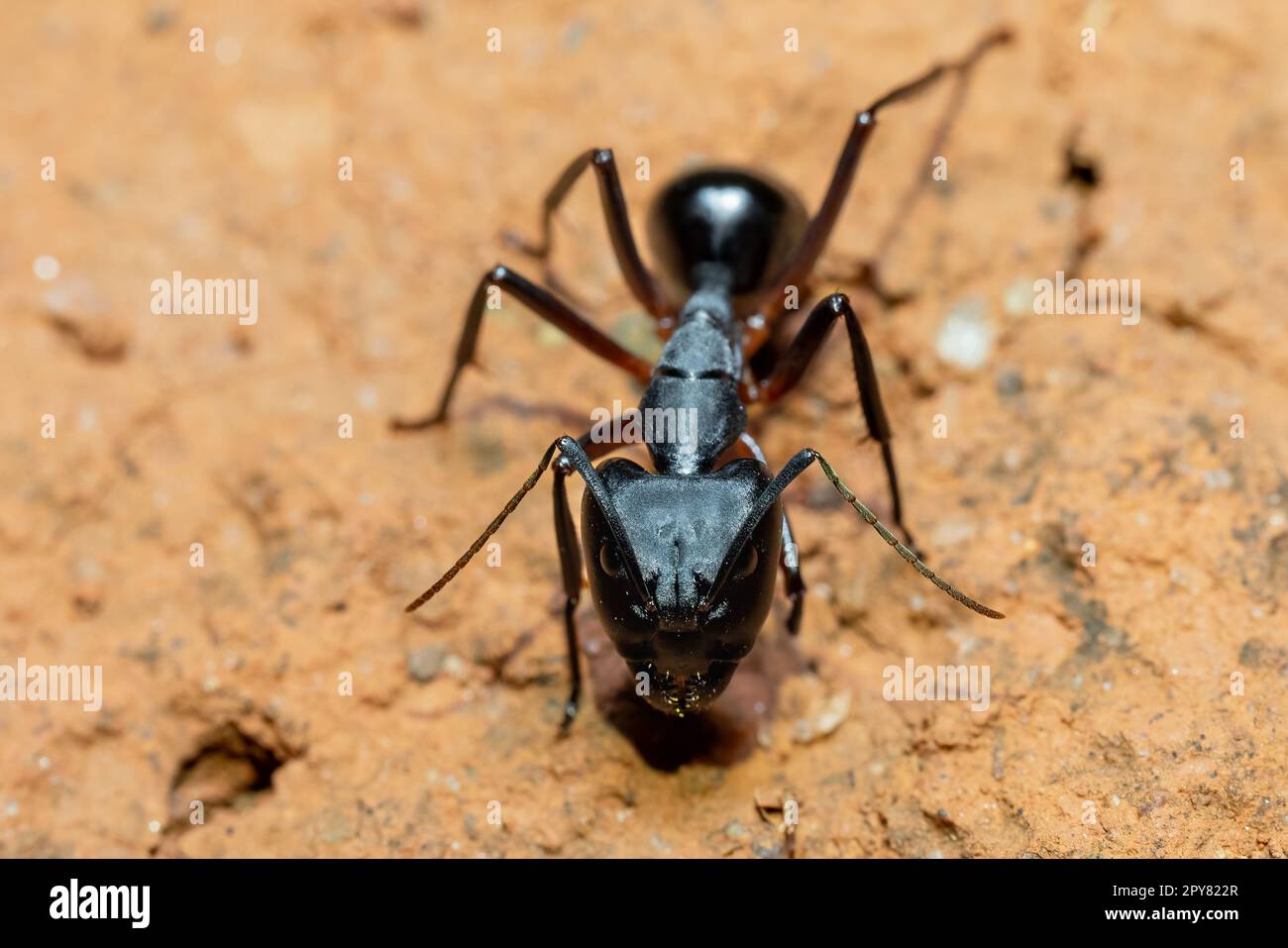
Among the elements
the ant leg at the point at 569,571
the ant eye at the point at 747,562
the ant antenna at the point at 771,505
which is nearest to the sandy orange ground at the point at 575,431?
the ant leg at the point at 569,571

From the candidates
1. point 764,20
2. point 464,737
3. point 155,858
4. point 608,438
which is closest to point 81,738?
point 155,858

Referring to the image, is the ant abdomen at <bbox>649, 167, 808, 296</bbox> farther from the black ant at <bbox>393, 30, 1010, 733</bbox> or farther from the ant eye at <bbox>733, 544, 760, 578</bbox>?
the ant eye at <bbox>733, 544, 760, 578</bbox>

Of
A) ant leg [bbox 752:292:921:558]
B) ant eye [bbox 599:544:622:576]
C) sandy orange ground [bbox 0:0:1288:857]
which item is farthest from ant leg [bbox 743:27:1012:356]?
ant eye [bbox 599:544:622:576]

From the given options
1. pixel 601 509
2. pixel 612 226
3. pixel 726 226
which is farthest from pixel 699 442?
pixel 726 226

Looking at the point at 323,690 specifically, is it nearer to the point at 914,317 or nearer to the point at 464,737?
the point at 464,737

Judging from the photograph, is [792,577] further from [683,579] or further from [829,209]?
[829,209]

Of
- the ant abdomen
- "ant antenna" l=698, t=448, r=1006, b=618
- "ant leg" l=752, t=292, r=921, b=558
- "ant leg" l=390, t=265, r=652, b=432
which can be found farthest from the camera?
the ant abdomen
